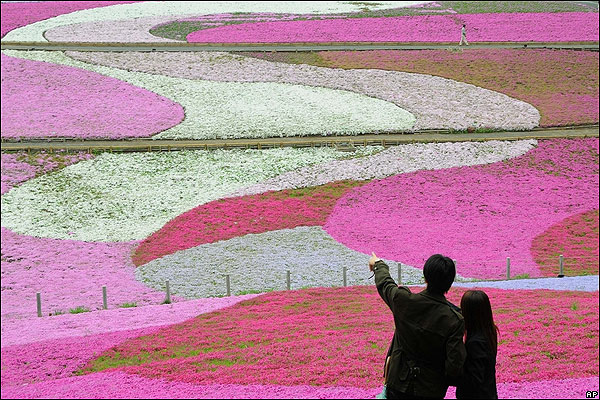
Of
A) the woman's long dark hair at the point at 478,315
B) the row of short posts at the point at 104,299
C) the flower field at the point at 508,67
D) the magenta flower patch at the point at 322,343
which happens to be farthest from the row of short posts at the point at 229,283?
the flower field at the point at 508,67

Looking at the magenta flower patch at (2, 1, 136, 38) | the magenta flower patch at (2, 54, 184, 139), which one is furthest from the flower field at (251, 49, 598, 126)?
the magenta flower patch at (2, 1, 136, 38)

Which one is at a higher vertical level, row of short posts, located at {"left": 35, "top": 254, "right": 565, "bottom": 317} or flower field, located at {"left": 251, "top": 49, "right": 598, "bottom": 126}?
flower field, located at {"left": 251, "top": 49, "right": 598, "bottom": 126}

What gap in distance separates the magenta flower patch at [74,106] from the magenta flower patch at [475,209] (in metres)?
13.1

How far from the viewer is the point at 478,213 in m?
31.5

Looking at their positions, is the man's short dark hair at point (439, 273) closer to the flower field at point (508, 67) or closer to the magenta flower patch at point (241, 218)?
the magenta flower patch at point (241, 218)

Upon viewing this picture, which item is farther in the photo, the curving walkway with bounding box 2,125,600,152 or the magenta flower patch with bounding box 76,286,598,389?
the curving walkway with bounding box 2,125,600,152

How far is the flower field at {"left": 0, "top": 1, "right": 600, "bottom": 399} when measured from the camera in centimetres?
1498

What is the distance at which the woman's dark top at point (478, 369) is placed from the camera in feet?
27.2

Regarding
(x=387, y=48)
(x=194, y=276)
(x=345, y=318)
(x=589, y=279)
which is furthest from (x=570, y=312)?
(x=387, y=48)

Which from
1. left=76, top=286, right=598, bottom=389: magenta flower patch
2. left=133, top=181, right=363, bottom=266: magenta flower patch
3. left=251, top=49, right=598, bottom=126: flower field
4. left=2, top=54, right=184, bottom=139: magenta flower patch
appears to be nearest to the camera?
left=76, top=286, right=598, bottom=389: magenta flower patch

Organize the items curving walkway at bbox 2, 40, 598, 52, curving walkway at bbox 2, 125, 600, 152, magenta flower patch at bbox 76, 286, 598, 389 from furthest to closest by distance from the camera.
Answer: curving walkway at bbox 2, 40, 598, 52 → curving walkway at bbox 2, 125, 600, 152 → magenta flower patch at bbox 76, 286, 598, 389

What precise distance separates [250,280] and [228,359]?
10403mm

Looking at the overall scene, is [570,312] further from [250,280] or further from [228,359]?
[250,280]

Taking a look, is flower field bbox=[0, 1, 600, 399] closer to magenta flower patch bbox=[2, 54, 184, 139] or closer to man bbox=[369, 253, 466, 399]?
magenta flower patch bbox=[2, 54, 184, 139]
